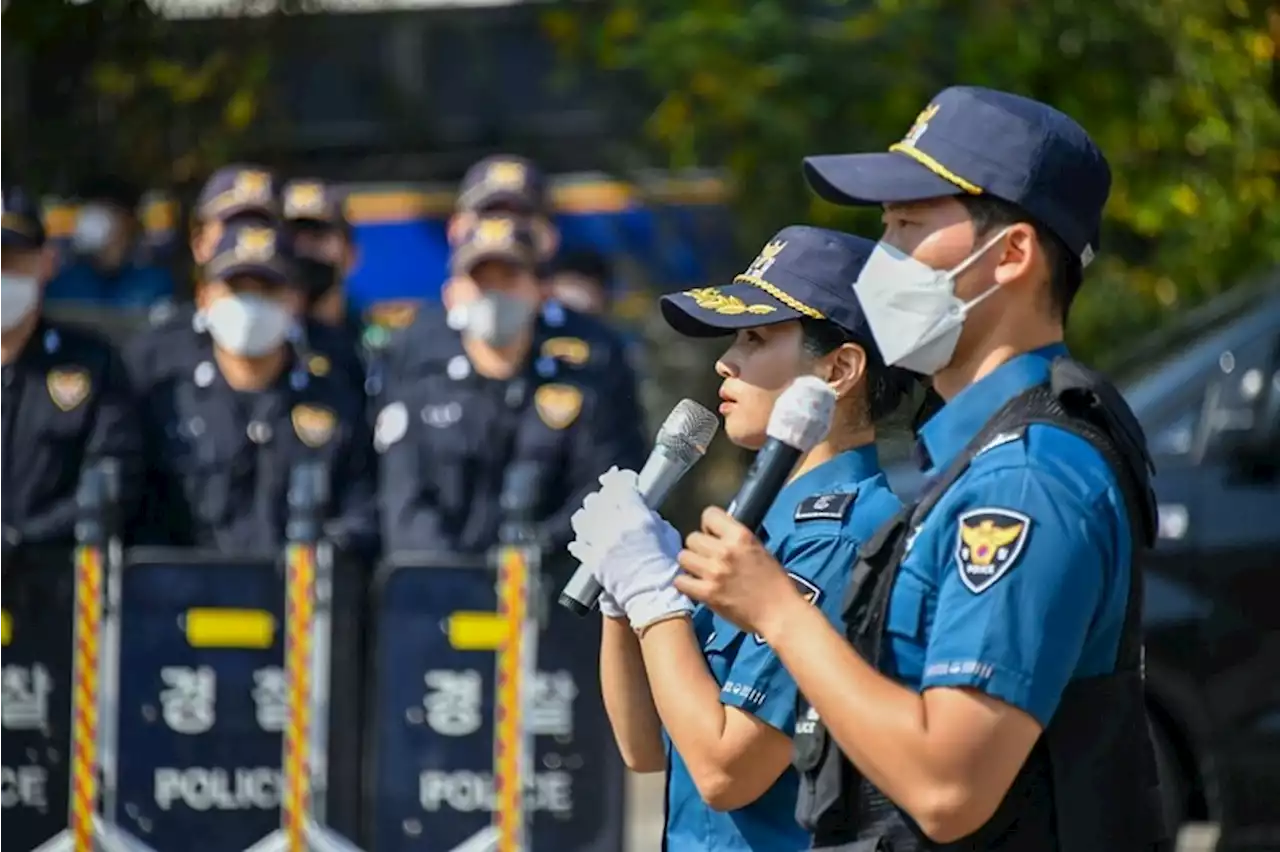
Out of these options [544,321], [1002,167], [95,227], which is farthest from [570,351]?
[95,227]

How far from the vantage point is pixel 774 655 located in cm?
310

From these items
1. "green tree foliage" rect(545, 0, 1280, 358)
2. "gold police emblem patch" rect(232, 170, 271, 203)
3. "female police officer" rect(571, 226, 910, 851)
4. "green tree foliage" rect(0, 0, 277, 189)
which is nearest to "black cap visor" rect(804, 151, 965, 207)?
"female police officer" rect(571, 226, 910, 851)

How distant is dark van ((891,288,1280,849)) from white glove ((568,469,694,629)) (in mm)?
3999

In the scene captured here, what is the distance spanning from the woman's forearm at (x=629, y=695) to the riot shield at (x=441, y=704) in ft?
10.9

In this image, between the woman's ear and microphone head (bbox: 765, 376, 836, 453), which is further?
the woman's ear

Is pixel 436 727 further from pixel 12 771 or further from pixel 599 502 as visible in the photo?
pixel 599 502

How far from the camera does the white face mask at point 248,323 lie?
24.4 ft

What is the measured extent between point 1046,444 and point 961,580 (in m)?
0.20

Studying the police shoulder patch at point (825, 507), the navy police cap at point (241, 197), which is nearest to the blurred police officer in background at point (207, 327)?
the navy police cap at point (241, 197)

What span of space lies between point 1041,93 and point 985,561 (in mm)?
8123

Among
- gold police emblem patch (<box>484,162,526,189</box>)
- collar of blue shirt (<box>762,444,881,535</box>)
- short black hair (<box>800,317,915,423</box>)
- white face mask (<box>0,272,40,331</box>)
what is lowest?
collar of blue shirt (<box>762,444,881,535</box>)

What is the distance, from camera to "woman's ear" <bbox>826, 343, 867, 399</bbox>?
348cm

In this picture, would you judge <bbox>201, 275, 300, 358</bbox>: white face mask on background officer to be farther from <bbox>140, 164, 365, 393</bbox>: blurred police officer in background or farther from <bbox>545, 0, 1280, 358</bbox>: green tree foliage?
<bbox>545, 0, 1280, 358</bbox>: green tree foliage

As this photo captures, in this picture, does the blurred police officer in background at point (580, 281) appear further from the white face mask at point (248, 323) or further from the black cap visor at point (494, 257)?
the white face mask at point (248, 323)
